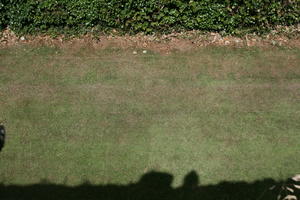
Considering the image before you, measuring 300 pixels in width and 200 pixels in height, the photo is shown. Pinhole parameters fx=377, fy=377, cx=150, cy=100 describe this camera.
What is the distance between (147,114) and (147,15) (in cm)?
264

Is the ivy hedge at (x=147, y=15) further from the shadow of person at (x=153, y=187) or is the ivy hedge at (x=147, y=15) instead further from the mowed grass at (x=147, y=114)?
the shadow of person at (x=153, y=187)

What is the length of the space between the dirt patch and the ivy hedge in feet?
0.57

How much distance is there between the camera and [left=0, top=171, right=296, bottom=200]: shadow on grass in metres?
6.63

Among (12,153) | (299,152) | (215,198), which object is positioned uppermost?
(299,152)

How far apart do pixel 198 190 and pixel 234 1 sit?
14.7 ft

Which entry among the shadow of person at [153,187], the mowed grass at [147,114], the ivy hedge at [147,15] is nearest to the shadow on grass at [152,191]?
the shadow of person at [153,187]

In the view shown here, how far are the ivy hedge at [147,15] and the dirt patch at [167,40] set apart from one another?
0.17 m

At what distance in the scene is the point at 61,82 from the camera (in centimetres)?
848

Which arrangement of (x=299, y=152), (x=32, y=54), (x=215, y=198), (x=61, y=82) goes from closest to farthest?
(x=215, y=198), (x=299, y=152), (x=61, y=82), (x=32, y=54)

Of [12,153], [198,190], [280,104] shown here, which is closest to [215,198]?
[198,190]

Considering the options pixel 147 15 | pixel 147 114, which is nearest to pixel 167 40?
pixel 147 15

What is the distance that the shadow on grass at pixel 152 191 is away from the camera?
663 centimetres

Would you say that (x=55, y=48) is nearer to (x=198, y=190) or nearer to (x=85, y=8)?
(x=85, y=8)

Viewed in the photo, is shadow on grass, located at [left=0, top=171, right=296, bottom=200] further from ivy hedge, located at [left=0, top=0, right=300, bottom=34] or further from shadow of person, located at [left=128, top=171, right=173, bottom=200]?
ivy hedge, located at [left=0, top=0, right=300, bottom=34]
